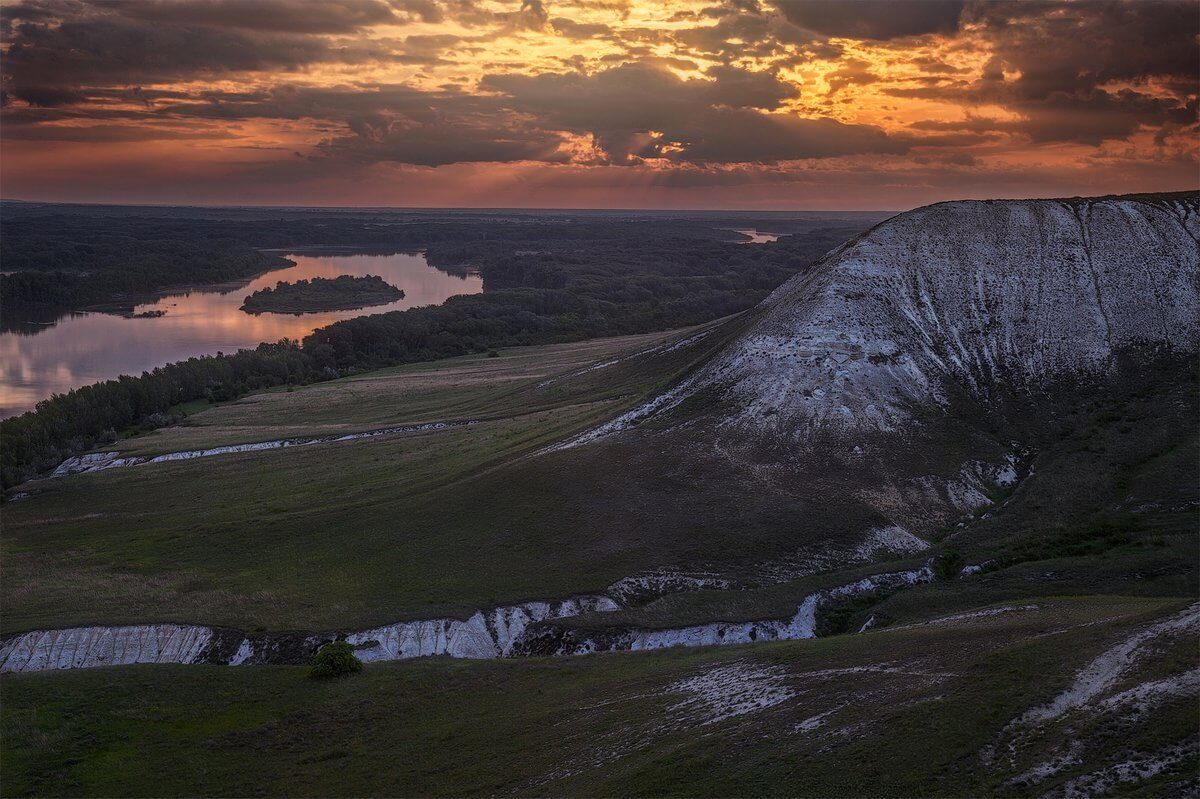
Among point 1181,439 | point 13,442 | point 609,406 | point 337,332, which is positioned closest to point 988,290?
point 1181,439

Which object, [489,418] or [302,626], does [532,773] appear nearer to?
[302,626]

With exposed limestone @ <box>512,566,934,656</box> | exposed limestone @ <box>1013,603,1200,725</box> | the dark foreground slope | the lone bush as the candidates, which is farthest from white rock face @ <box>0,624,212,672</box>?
exposed limestone @ <box>1013,603,1200,725</box>

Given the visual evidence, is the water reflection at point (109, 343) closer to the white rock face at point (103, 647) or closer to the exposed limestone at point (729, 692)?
the white rock face at point (103, 647)

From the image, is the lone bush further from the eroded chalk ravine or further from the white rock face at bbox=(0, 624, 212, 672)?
the white rock face at bbox=(0, 624, 212, 672)

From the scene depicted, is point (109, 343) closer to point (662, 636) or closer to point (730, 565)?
point (730, 565)

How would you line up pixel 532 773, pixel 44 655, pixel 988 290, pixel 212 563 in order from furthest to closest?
pixel 988 290
pixel 212 563
pixel 44 655
pixel 532 773
